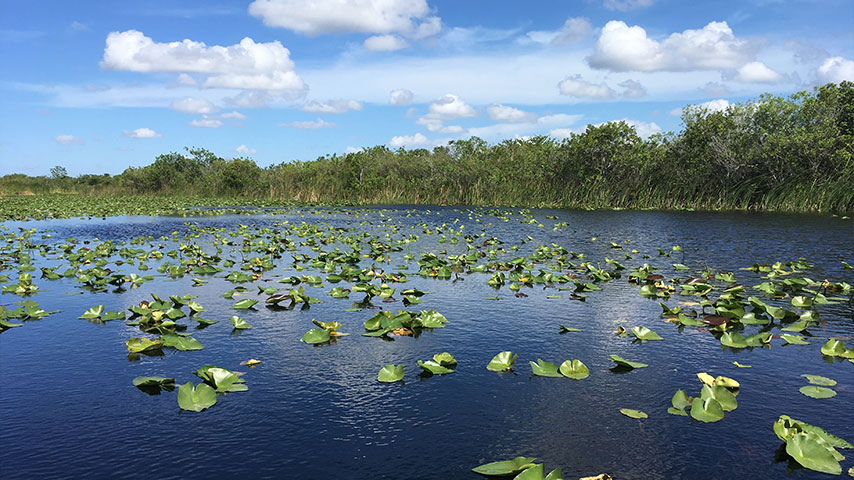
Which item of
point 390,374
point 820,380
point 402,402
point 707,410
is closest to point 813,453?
point 707,410

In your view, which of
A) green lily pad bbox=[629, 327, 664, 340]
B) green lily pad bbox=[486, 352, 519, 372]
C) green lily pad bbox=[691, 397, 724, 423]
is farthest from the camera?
green lily pad bbox=[629, 327, 664, 340]

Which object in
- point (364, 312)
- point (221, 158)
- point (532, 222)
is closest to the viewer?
point (364, 312)

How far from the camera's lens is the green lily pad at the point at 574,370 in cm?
586

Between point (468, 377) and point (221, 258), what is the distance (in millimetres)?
10281

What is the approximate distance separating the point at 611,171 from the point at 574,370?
125ft

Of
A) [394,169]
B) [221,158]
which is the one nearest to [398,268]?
[394,169]

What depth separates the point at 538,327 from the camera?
7910mm

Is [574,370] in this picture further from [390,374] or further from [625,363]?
[390,374]

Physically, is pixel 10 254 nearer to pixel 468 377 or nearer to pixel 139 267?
pixel 139 267

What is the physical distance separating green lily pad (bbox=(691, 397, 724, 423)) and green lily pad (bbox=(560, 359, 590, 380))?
3.88 feet

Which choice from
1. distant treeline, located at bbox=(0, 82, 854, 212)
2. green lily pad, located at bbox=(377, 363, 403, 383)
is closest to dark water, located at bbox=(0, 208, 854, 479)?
green lily pad, located at bbox=(377, 363, 403, 383)

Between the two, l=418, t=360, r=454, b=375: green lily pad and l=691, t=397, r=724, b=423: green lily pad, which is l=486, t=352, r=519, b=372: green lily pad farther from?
l=691, t=397, r=724, b=423: green lily pad

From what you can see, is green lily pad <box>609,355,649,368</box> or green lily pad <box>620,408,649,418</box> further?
green lily pad <box>609,355,649,368</box>

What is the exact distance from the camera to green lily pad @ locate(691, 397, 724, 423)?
4.85 metres
